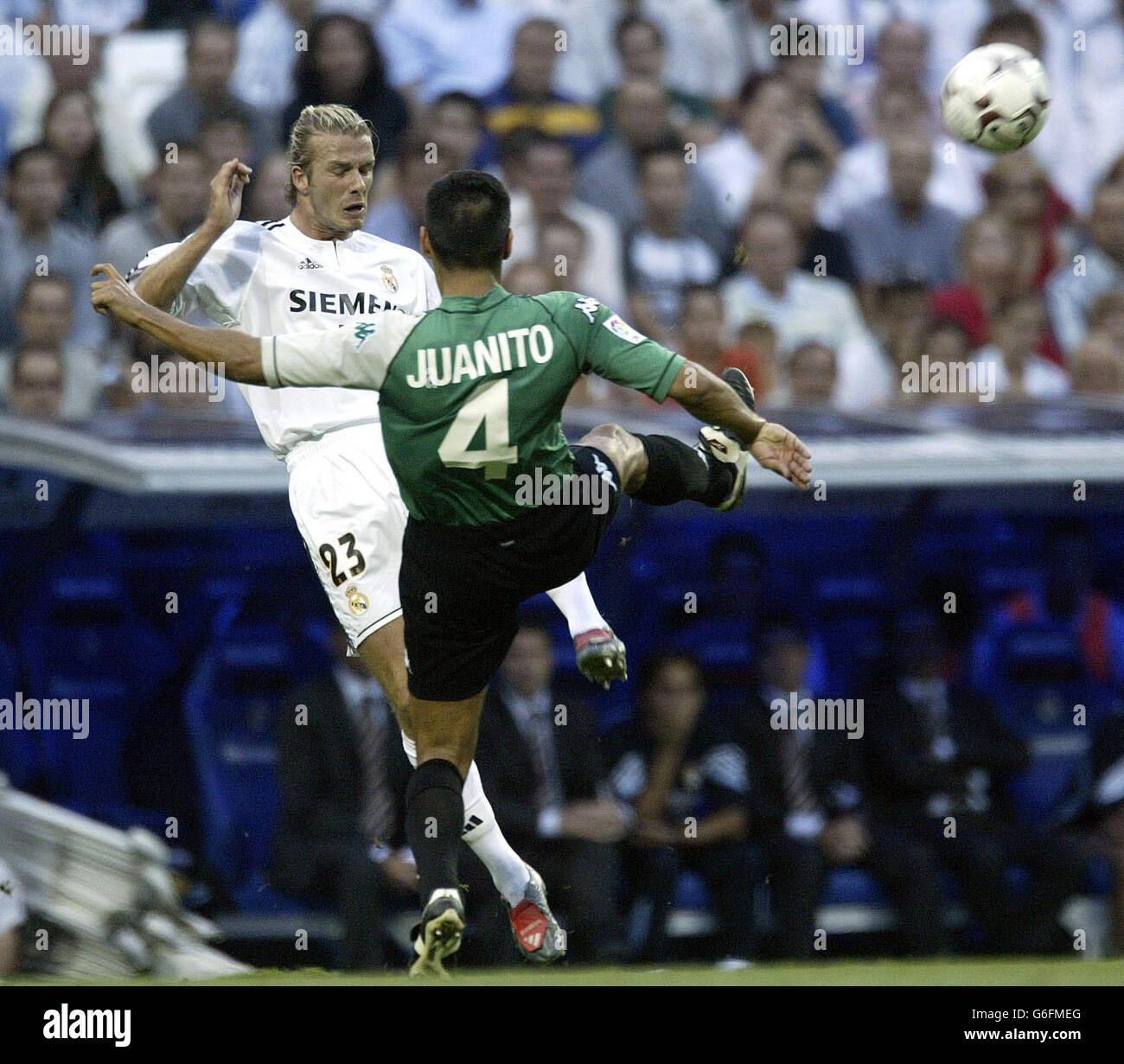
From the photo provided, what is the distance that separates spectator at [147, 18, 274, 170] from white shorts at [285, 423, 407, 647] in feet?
13.5

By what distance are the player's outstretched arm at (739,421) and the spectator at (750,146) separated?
198 inches

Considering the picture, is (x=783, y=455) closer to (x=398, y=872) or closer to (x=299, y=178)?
(x=299, y=178)

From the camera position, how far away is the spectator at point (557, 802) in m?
9.62

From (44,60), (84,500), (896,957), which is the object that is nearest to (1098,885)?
(896,957)

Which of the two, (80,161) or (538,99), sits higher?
(538,99)

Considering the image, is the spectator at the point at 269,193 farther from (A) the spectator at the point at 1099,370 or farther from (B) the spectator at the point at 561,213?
(A) the spectator at the point at 1099,370

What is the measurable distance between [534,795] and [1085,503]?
3.33 m

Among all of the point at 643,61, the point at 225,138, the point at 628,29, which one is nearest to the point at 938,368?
the point at 643,61

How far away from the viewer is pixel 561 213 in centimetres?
1114

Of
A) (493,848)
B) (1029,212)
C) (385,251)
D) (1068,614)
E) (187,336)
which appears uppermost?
(1029,212)

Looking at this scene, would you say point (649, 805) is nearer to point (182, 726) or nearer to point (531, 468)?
point (182, 726)

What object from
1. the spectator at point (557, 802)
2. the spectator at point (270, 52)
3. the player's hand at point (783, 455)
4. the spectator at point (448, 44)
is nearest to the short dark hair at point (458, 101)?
the spectator at point (448, 44)

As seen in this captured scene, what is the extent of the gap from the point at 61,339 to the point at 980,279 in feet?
16.5

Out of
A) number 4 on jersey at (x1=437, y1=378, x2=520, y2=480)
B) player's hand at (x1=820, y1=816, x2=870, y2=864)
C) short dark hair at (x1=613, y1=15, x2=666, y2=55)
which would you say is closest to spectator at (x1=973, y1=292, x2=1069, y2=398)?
short dark hair at (x1=613, y1=15, x2=666, y2=55)
